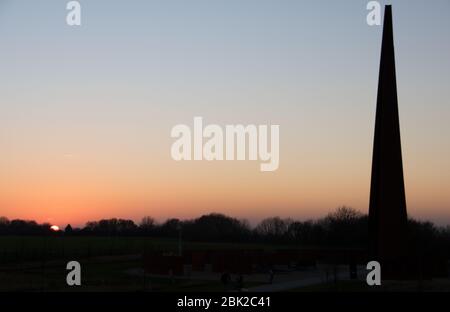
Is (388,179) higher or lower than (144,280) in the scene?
higher

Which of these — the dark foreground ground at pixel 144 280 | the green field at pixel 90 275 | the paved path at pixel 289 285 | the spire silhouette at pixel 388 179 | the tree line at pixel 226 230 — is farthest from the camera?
the tree line at pixel 226 230

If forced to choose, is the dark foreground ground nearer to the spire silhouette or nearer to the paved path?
the paved path

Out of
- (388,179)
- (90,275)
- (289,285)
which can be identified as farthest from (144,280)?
(388,179)

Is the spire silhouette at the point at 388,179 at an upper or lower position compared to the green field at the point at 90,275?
upper

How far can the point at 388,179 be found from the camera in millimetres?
36344

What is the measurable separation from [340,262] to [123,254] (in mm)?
25023

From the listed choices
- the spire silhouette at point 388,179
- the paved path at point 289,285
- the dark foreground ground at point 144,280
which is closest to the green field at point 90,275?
the dark foreground ground at point 144,280

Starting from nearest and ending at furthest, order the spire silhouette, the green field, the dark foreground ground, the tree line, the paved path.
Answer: the dark foreground ground, the paved path, the green field, the spire silhouette, the tree line

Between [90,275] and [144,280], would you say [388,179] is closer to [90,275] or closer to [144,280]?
[144,280]

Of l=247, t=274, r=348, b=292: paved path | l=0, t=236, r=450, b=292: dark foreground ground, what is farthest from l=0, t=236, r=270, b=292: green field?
l=247, t=274, r=348, b=292: paved path

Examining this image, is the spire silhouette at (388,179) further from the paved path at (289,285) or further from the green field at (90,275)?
the green field at (90,275)

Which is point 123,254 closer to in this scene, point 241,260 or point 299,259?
point 299,259

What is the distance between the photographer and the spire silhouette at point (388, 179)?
119 ft

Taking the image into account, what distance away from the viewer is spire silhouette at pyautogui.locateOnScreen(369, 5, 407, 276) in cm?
3631
